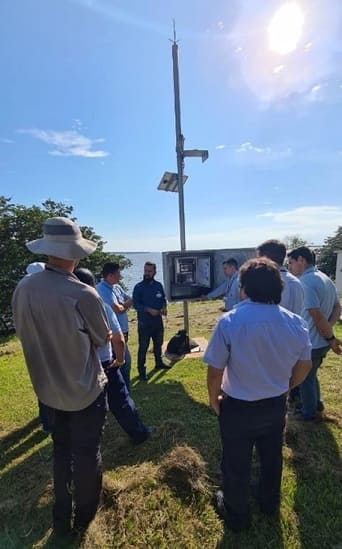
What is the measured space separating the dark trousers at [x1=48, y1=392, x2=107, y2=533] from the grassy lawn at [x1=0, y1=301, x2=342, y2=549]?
0.44 ft

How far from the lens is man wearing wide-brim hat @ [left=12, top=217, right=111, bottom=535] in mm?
1806

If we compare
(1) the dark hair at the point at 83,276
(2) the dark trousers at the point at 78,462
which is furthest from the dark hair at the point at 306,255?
(2) the dark trousers at the point at 78,462

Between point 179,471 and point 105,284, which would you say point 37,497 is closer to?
point 179,471

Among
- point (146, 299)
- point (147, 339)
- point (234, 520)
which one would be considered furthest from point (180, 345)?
point (234, 520)

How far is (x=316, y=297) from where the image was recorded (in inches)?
117

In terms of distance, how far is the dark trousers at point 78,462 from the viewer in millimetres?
1957

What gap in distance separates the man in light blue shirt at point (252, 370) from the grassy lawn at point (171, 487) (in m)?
0.30

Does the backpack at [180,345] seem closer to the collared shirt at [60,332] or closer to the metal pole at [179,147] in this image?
the metal pole at [179,147]

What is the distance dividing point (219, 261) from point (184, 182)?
150 centimetres

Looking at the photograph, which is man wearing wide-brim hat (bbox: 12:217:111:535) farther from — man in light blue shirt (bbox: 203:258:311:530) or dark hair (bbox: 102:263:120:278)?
dark hair (bbox: 102:263:120:278)

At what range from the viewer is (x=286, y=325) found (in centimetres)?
175

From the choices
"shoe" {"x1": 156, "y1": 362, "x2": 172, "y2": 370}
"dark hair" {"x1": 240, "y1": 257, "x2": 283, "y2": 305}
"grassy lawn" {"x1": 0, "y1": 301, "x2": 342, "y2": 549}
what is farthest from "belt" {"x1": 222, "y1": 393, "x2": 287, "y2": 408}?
"shoe" {"x1": 156, "y1": 362, "x2": 172, "y2": 370}

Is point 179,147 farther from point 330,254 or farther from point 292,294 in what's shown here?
point 330,254

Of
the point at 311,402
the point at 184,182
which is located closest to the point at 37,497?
the point at 311,402
